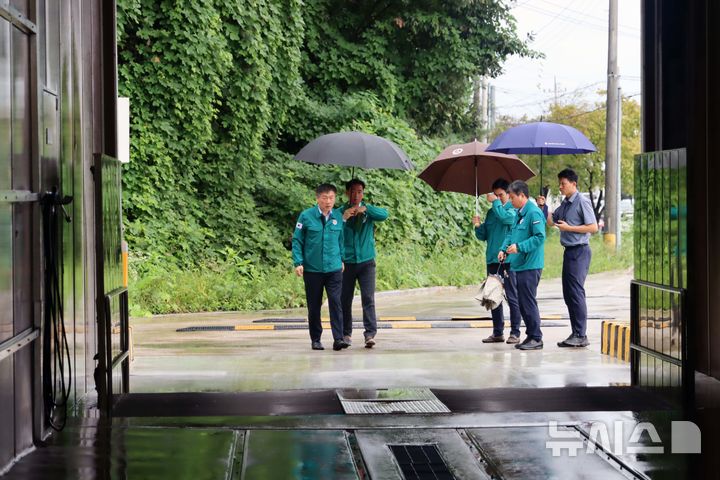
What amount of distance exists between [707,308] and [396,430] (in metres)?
2.64

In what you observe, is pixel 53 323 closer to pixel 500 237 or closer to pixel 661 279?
pixel 661 279

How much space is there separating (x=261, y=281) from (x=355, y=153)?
23.7 ft

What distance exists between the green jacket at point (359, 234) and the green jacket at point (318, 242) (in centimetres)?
21

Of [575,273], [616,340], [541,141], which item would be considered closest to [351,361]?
[575,273]

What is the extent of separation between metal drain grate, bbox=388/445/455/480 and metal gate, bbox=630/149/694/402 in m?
2.43

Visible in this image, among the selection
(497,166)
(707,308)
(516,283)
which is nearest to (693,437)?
(707,308)

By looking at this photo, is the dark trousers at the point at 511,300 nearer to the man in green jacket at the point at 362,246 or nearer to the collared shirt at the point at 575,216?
the collared shirt at the point at 575,216

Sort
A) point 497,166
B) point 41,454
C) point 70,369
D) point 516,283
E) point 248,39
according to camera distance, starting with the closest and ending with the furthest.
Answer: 1. point 41,454
2. point 70,369
3. point 516,283
4. point 497,166
5. point 248,39

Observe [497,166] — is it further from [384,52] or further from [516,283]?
[384,52]

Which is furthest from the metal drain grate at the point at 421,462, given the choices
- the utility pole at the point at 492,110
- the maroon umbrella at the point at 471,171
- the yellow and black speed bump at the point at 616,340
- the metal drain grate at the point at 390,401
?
the utility pole at the point at 492,110

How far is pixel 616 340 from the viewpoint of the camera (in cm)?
1234

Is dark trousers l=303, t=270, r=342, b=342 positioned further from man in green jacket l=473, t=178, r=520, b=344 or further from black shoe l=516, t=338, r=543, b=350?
black shoe l=516, t=338, r=543, b=350

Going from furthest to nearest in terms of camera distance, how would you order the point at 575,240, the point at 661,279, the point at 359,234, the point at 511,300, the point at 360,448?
the point at 511,300
the point at 359,234
the point at 575,240
the point at 661,279
the point at 360,448

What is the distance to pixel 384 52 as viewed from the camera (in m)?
27.3
